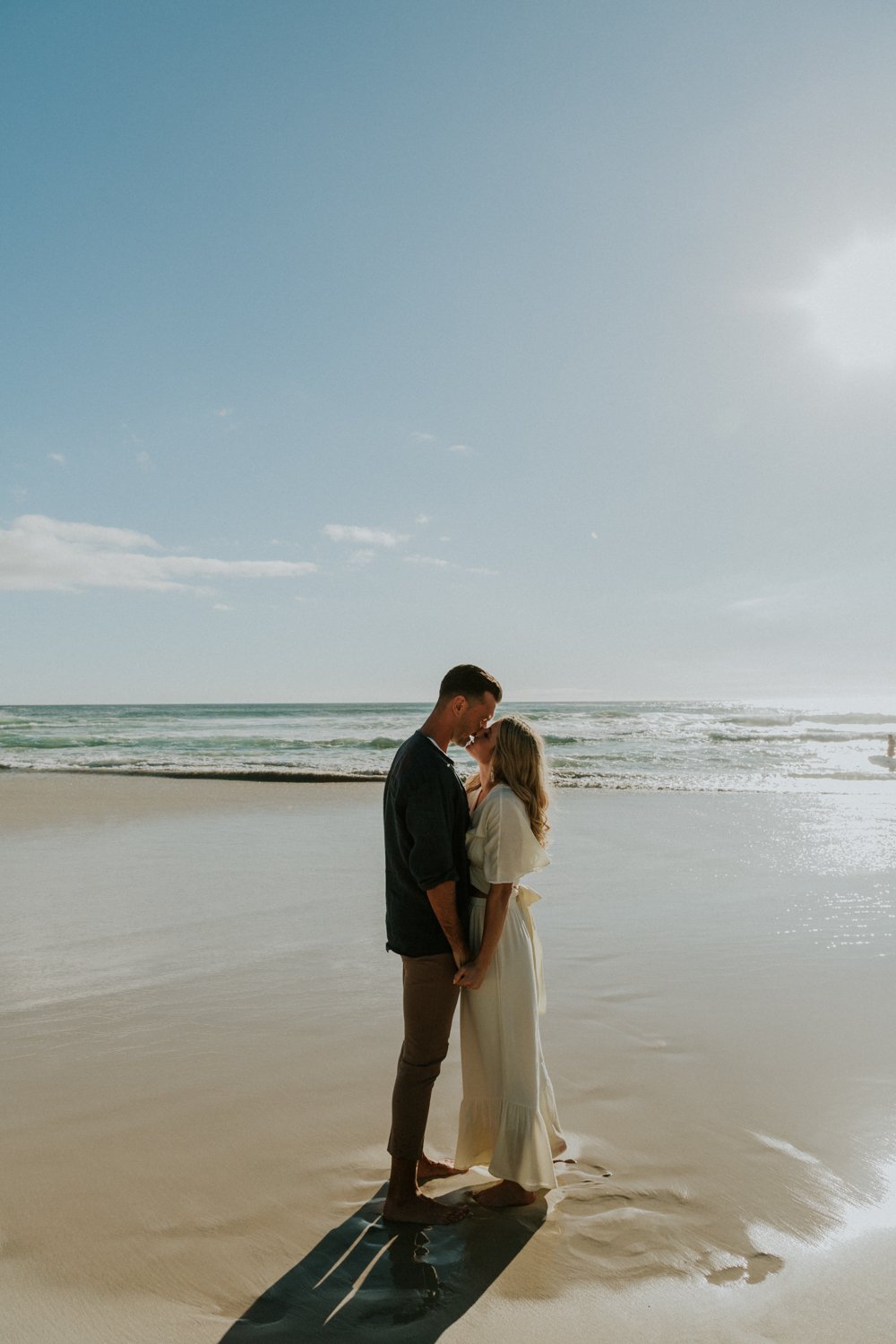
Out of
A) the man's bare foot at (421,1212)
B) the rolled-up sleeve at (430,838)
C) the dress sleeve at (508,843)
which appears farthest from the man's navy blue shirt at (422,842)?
the man's bare foot at (421,1212)

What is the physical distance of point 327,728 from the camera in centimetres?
4575

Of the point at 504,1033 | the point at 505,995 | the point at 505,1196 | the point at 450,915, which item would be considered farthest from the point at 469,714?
the point at 505,1196

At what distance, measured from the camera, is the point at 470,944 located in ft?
10.9

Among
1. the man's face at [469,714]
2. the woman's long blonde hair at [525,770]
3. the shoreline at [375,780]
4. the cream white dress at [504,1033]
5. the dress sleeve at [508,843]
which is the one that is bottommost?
the shoreline at [375,780]

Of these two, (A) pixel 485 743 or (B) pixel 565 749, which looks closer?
(A) pixel 485 743

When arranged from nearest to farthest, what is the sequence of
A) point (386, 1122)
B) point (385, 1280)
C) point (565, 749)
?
point (385, 1280), point (386, 1122), point (565, 749)

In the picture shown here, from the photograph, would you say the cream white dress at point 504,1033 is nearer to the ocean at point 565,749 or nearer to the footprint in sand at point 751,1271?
the footprint in sand at point 751,1271

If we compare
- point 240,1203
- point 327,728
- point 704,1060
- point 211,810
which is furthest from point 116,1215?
point 327,728

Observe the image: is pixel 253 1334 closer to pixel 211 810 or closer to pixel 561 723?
pixel 211 810

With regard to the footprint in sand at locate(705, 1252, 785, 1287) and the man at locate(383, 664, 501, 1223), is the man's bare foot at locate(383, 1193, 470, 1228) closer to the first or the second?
the man at locate(383, 664, 501, 1223)

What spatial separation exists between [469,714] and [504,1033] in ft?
3.97

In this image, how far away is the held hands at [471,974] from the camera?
322 centimetres

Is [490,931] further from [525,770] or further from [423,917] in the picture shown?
[525,770]

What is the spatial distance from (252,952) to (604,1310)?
4.18 m
